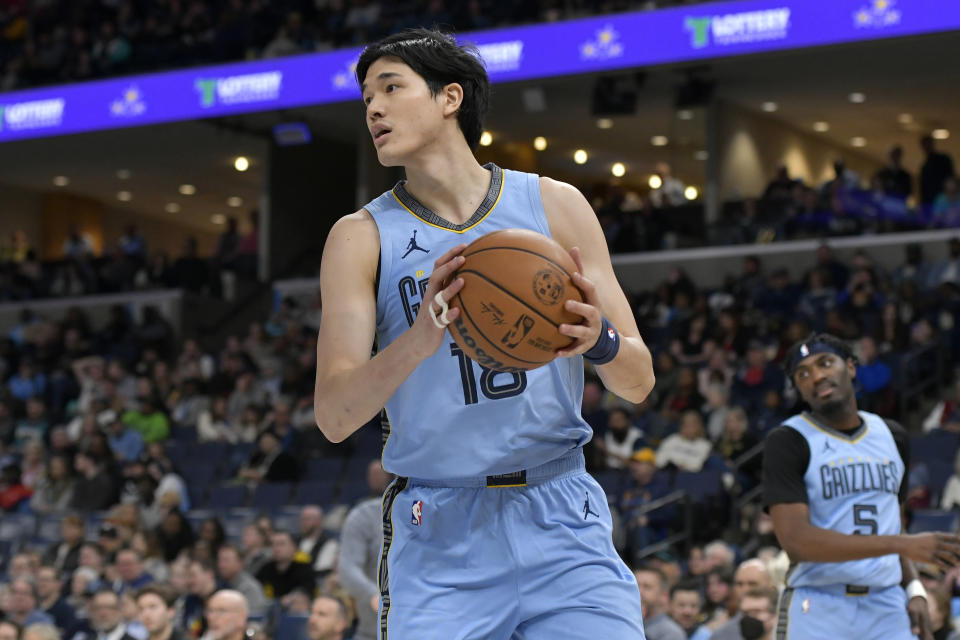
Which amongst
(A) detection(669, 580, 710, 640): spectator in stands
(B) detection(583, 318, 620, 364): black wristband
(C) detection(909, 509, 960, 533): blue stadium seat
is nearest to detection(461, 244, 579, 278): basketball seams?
(B) detection(583, 318, 620, 364): black wristband

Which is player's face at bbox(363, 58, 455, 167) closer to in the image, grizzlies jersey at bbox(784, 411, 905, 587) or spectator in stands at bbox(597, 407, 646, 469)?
grizzlies jersey at bbox(784, 411, 905, 587)

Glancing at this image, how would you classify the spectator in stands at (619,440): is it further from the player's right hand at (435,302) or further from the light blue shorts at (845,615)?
the player's right hand at (435,302)

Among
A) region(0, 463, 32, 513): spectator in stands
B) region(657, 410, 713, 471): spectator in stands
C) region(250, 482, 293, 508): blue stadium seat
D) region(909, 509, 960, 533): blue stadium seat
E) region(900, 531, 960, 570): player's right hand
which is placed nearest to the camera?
region(900, 531, 960, 570): player's right hand

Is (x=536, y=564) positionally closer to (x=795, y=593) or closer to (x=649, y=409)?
(x=795, y=593)

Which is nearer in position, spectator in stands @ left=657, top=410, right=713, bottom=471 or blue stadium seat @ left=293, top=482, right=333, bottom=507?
spectator in stands @ left=657, top=410, right=713, bottom=471

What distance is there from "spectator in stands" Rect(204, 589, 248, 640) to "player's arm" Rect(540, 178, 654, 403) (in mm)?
4626

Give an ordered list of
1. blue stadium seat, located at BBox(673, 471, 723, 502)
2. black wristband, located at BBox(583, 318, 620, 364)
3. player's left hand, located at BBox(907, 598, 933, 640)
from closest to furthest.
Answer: black wristband, located at BBox(583, 318, 620, 364) < player's left hand, located at BBox(907, 598, 933, 640) < blue stadium seat, located at BBox(673, 471, 723, 502)

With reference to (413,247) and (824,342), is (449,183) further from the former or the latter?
(824,342)

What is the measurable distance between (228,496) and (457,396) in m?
11.0

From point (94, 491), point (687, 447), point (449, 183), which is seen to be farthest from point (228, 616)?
point (94, 491)

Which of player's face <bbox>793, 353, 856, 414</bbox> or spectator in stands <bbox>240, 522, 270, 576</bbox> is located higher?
player's face <bbox>793, 353, 856, 414</bbox>

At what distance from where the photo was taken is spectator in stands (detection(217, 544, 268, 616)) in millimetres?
9242

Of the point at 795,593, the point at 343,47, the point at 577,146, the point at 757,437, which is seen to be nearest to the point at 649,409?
the point at 757,437

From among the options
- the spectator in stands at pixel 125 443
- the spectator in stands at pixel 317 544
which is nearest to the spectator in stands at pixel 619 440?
the spectator in stands at pixel 317 544
